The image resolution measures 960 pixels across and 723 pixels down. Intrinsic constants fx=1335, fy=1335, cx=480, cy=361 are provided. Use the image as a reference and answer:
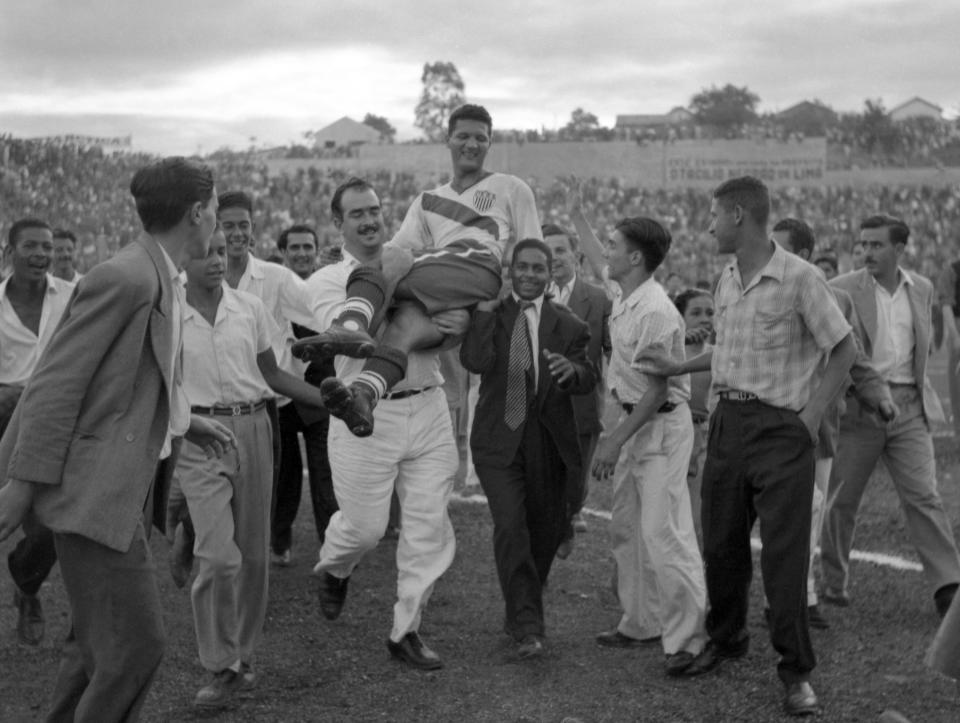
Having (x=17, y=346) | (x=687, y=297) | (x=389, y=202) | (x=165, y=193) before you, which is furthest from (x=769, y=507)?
(x=389, y=202)

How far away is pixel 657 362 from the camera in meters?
6.36

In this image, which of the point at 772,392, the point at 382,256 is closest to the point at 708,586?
the point at 772,392

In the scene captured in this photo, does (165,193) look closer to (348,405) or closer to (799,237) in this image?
(348,405)

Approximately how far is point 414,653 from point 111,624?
2.56 m

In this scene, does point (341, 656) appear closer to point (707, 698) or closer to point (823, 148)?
point (707, 698)

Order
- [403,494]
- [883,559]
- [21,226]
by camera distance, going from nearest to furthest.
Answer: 1. [403,494]
2. [21,226]
3. [883,559]

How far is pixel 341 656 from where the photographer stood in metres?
6.59

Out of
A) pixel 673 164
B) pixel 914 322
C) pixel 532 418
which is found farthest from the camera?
pixel 673 164

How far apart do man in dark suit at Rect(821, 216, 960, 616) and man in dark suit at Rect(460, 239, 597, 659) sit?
1825 millimetres

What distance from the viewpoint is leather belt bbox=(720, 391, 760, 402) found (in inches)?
230

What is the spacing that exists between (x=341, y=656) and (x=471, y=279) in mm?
1967

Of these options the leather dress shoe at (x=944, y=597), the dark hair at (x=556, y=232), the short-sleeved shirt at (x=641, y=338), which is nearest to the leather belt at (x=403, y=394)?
the short-sleeved shirt at (x=641, y=338)

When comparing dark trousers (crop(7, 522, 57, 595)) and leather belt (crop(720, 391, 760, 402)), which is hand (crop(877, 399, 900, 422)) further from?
dark trousers (crop(7, 522, 57, 595))

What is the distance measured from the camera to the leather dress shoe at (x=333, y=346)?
19.0ft
